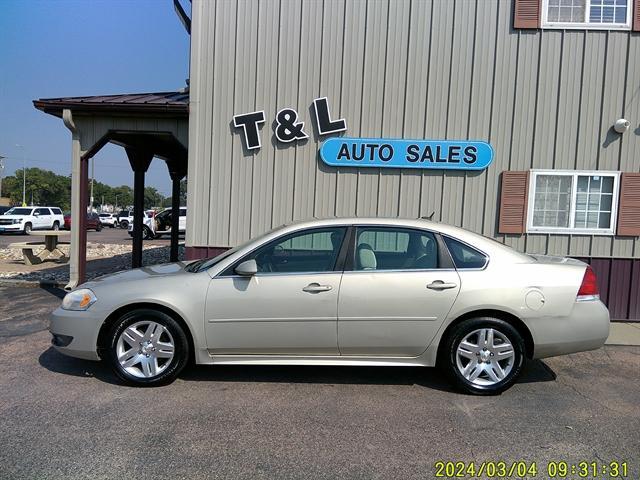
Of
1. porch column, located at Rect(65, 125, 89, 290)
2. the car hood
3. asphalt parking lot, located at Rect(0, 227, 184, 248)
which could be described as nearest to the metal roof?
porch column, located at Rect(65, 125, 89, 290)

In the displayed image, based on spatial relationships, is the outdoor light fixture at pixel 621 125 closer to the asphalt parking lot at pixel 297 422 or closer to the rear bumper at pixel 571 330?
the asphalt parking lot at pixel 297 422

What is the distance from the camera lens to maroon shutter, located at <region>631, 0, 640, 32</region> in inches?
279

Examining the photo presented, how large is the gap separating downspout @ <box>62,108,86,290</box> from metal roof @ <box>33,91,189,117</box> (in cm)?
19

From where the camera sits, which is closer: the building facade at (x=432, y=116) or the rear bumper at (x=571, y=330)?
the rear bumper at (x=571, y=330)

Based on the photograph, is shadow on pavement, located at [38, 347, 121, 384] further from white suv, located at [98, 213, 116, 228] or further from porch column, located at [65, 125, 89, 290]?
white suv, located at [98, 213, 116, 228]

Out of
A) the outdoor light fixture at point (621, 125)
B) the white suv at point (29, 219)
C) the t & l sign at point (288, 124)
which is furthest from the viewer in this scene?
the white suv at point (29, 219)

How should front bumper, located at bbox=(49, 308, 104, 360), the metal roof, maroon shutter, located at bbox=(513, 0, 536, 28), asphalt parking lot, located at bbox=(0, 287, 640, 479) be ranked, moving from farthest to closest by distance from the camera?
the metal roof, maroon shutter, located at bbox=(513, 0, 536, 28), front bumper, located at bbox=(49, 308, 104, 360), asphalt parking lot, located at bbox=(0, 287, 640, 479)

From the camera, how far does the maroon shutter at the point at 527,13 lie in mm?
7184

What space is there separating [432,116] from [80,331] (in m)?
5.43

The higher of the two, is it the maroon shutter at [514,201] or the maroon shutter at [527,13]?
the maroon shutter at [527,13]

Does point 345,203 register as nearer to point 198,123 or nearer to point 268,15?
point 198,123

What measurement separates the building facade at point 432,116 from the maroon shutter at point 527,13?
16mm

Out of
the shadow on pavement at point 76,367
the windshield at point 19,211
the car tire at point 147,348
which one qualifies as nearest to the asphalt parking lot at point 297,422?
the shadow on pavement at point 76,367

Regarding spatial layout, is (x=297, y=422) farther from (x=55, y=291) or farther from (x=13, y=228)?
(x=13, y=228)
